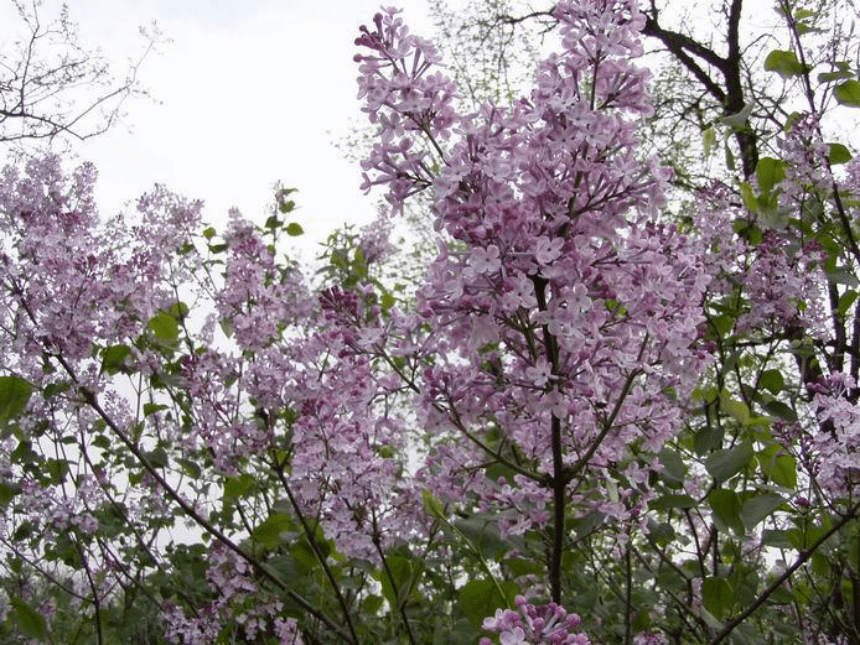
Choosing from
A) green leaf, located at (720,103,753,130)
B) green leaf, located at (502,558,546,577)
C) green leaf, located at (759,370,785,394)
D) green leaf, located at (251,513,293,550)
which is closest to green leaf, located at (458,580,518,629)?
green leaf, located at (502,558,546,577)

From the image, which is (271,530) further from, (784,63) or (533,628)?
(784,63)

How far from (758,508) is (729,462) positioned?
0.11 metres

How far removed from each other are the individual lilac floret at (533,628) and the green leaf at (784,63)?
1738 millimetres

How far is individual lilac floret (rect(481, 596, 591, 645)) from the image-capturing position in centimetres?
125

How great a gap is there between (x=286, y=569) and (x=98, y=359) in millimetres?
1146

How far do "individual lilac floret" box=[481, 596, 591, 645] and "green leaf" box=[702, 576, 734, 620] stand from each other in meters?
0.83

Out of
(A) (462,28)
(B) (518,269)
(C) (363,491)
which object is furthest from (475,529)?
(A) (462,28)

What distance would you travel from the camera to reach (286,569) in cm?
247

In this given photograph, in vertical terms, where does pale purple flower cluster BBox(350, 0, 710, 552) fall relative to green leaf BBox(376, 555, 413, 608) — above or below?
above

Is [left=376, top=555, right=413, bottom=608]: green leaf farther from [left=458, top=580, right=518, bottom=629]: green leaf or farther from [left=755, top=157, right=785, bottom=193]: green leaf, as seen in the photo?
[left=755, top=157, right=785, bottom=193]: green leaf

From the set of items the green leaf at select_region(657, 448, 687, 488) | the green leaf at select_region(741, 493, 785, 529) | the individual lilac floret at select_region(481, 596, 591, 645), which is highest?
the green leaf at select_region(657, 448, 687, 488)

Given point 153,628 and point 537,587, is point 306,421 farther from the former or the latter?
point 153,628

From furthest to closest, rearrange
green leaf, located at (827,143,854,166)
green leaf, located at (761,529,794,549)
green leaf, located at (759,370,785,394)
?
green leaf, located at (759,370,785,394)
green leaf, located at (827,143,854,166)
green leaf, located at (761,529,794,549)

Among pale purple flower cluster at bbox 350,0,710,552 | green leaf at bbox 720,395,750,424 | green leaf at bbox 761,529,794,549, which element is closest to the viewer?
pale purple flower cluster at bbox 350,0,710,552
